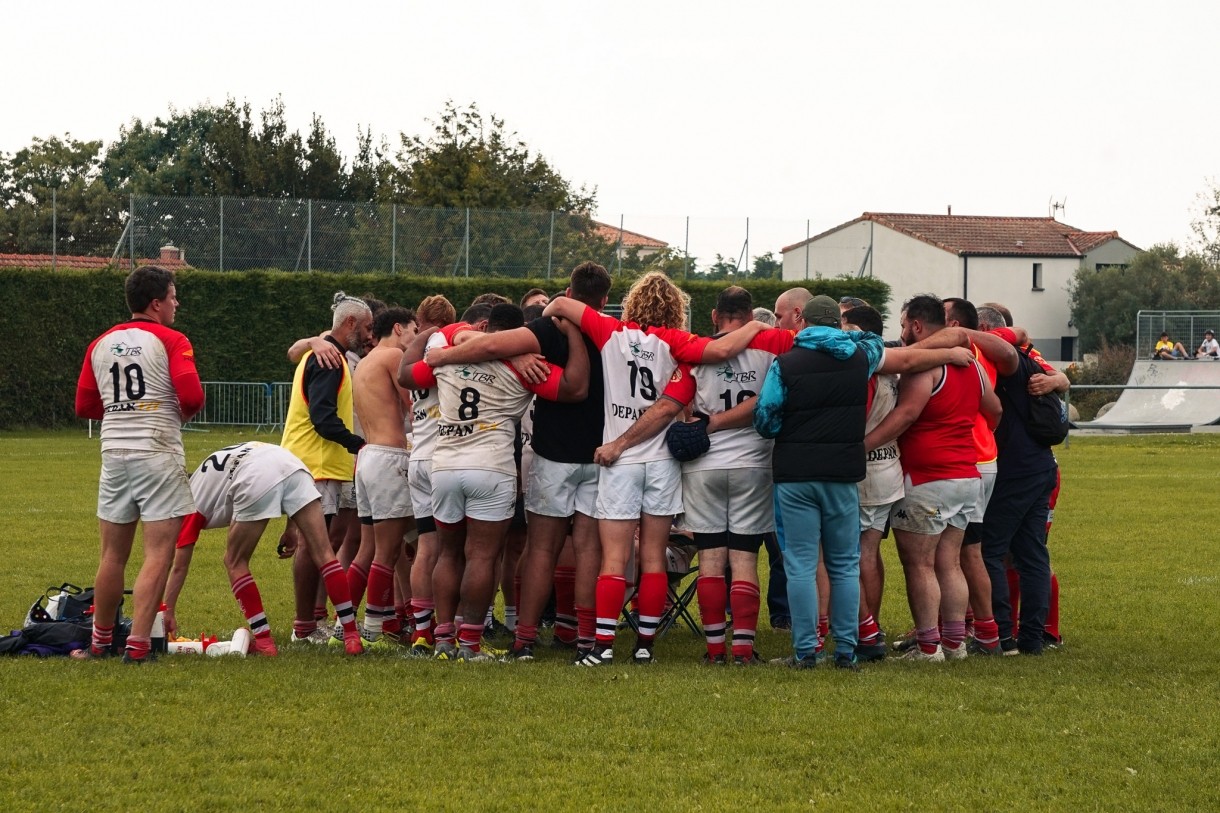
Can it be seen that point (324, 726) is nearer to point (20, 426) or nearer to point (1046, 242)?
point (20, 426)

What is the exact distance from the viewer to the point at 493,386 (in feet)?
25.2

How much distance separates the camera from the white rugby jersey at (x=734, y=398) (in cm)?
771

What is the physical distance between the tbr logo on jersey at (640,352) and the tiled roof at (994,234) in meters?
54.5

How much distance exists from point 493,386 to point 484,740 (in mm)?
2385

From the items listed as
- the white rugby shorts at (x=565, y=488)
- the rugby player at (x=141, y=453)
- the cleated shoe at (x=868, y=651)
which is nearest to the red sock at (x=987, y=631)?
the cleated shoe at (x=868, y=651)

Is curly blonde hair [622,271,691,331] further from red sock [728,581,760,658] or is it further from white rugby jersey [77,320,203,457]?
white rugby jersey [77,320,203,457]

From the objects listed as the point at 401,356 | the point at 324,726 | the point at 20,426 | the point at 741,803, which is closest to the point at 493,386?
the point at 401,356

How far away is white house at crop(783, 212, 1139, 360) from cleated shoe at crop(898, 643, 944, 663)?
165ft

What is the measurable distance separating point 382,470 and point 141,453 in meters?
1.50

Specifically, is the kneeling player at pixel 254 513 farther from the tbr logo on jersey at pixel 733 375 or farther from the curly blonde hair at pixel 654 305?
the tbr logo on jersey at pixel 733 375

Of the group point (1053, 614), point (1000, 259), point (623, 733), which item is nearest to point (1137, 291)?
point (1000, 259)

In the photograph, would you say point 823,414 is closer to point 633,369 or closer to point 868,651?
point 633,369

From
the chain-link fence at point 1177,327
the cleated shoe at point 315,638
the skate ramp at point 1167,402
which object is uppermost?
the chain-link fence at point 1177,327

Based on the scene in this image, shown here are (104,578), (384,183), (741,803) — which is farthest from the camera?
(384,183)
